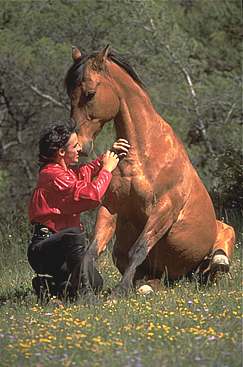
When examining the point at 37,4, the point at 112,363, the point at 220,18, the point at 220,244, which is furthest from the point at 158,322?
the point at 220,18

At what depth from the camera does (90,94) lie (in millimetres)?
7695

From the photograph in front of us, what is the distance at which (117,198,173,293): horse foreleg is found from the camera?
25.8 feet

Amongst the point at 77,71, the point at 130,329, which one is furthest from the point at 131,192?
the point at 130,329

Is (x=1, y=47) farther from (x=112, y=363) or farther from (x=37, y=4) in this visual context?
(x=112, y=363)

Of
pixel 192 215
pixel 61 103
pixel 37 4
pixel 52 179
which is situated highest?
pixel 52 179

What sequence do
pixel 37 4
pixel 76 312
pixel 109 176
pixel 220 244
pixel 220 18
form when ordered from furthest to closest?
pixel 220 18 → pixel 37 4 → pixel 220 244 → pixel 109 176 → pixel 76 312

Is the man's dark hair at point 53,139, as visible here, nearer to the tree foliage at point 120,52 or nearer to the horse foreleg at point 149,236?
the horse foreleg at point 149,236

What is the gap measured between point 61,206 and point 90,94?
89 centimetres

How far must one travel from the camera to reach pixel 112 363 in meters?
4.98

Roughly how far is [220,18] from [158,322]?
19.8 metres

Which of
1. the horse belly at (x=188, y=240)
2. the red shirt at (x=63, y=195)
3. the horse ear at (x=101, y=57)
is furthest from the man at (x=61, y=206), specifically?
the horse belly at (x=188, y=240)

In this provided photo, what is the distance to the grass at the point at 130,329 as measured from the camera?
16.8ft

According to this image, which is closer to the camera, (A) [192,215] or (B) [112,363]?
(B) [112,363]

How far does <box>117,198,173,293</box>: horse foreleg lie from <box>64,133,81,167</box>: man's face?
76 cm
